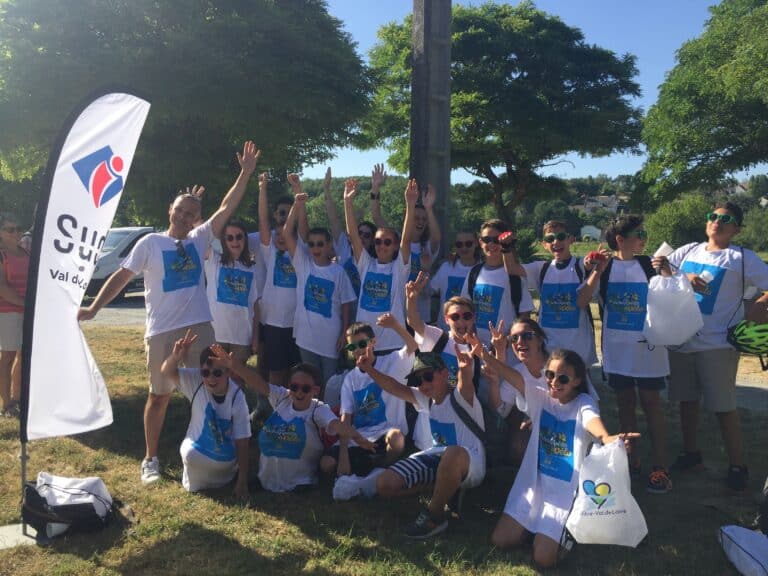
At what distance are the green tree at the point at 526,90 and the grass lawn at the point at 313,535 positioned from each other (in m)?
14.2

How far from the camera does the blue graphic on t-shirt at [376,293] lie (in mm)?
4977

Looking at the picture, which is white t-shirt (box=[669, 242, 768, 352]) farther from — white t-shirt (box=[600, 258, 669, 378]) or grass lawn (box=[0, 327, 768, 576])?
grass lawn (box=[0, 327, 768, 576])

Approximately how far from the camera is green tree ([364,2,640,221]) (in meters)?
18.1

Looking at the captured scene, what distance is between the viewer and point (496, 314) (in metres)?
4.67

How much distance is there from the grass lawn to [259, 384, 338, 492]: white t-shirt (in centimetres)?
14

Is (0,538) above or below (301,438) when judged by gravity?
below

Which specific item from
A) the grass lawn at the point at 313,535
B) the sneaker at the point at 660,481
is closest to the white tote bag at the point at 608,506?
the grass lawn at the point at 313,535

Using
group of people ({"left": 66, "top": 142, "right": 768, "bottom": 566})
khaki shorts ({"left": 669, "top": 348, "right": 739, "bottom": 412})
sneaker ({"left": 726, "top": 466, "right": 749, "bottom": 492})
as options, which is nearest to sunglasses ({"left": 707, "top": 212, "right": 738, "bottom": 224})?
group of people ({"left": 66, "top": 142, "right": 768, "bottom": 566})

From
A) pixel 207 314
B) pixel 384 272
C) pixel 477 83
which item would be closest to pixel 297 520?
pixel 207 314

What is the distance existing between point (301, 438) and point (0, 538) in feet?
6.23

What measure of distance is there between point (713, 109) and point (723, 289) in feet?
47.4

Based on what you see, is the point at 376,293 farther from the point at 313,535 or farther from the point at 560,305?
the point at 313,535

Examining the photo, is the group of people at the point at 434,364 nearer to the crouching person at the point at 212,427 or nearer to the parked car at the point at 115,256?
the crouching person at the point at 212,427

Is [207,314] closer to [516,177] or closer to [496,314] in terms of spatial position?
[496,314]
